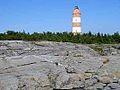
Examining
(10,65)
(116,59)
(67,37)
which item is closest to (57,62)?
(10,65)

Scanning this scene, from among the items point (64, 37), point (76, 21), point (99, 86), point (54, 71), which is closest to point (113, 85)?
point (99, 86)

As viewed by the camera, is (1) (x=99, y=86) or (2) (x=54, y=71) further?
(1) (x=99, y=86)

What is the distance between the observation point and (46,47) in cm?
1712

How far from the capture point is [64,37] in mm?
23734

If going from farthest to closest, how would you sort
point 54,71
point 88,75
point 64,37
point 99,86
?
1. point 64,37
2. point 88,75
3. point 99,86
4. point 54,71

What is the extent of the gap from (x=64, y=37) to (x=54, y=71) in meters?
11.2

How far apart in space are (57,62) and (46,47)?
3.40m

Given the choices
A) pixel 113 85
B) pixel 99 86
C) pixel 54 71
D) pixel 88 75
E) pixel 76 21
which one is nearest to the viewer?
pixel 54 71

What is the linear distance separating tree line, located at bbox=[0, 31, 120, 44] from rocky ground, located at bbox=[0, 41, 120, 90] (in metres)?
5.45

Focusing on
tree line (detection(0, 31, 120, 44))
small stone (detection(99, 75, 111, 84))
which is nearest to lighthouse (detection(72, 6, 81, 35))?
tree line (detection(0, 31, 120, 44))

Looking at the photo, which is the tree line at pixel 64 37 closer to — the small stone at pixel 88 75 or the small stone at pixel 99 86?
the small stone at pixel 88 75

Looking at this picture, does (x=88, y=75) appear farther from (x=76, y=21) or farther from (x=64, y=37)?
(x=76, y=21)

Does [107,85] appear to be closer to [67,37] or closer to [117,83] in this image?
[117,83]

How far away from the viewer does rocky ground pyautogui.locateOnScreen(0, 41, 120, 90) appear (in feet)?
38.0
